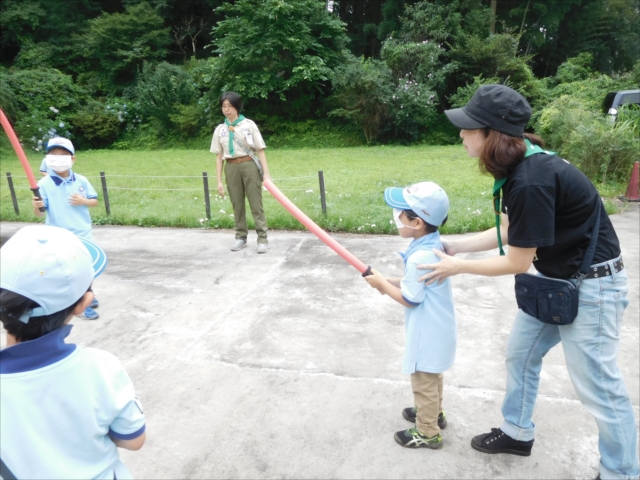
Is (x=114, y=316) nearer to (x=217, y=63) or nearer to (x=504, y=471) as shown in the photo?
(x=504, y=471)

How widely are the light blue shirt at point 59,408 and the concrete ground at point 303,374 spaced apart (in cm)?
125

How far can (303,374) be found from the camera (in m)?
3.41

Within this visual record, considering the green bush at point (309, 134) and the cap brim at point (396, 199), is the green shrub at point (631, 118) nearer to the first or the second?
the cap brim at point (396, 199)

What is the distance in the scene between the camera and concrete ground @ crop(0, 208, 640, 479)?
8.53 feet

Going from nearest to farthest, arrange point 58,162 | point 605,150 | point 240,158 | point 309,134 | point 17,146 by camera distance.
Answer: point 17,146
point 58,162
point 240,158
point 605,150
point 309,134

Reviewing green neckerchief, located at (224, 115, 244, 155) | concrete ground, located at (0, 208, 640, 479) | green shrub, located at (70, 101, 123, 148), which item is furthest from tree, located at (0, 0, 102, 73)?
concrete ground, located at (0, 208, 640, 479)

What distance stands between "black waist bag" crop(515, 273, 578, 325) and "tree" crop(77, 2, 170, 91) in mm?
26513

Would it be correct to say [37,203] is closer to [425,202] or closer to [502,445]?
[425,202]

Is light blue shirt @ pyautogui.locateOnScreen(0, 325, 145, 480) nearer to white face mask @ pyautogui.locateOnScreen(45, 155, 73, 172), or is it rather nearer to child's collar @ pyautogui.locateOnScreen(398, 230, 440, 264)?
child's collar @ pyautogui.locateOnScreen(398, 230, 440, 264)

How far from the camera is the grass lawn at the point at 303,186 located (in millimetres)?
7703

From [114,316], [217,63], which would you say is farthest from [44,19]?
[114,316]

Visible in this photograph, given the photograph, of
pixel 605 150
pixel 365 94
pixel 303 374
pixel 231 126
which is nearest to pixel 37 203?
pixel 231 126

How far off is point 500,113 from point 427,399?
1434mm

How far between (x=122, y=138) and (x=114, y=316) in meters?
21.2
